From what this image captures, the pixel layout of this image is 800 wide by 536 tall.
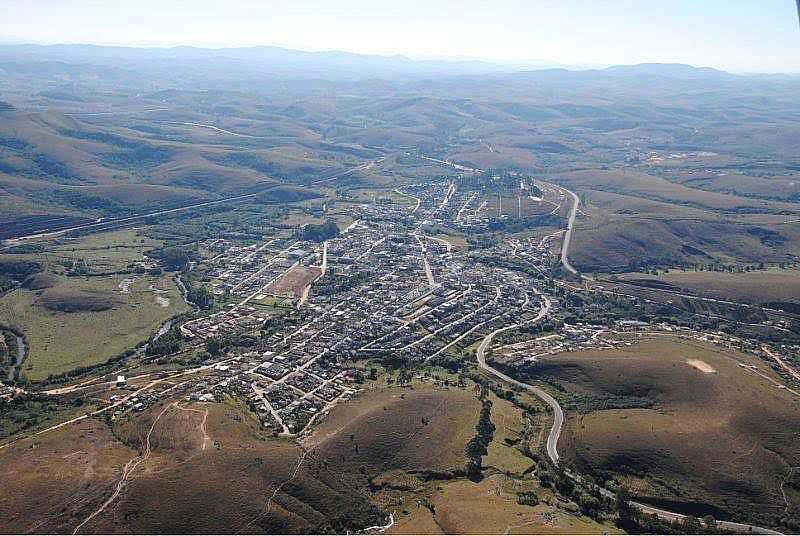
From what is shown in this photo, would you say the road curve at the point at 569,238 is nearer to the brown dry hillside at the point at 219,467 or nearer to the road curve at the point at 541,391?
the road curve at the point at 541,391

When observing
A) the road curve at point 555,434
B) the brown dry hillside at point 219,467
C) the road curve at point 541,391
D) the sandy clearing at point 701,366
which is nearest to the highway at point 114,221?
the brown dry hillside at point 219,467

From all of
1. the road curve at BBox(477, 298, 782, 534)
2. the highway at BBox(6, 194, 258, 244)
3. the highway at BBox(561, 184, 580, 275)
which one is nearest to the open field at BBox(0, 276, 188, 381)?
the highway at BBox(6, 194, 258, 244)

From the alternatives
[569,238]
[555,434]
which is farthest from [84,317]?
[569,238]

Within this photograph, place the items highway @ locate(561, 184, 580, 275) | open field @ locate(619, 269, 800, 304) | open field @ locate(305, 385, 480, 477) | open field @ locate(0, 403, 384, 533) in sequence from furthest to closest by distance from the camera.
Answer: highway @ locate(561, 184, 580, 275)
open field @ locate(619, 269, 800, 304)
open field @ locate(305, 385, 480, 477)
open field @ locate(0, 403, 384, 533)

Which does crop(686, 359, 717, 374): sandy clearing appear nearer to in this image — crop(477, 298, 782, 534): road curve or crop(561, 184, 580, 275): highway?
crop(477, 298, 782, 534): road curve

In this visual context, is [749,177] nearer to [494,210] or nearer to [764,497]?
[494,210]

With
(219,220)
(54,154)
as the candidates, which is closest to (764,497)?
(219,220)
